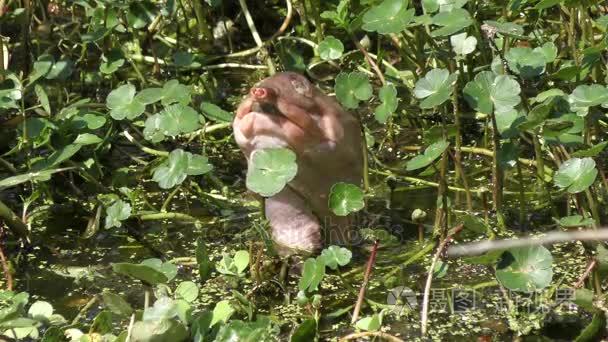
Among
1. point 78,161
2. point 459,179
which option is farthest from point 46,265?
point 459,179

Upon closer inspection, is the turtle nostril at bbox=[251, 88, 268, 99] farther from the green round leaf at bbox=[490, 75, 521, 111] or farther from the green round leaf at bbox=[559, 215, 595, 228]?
the green round leaf at bbox=[559, 215, 595, 228]

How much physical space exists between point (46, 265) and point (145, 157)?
0.71 m

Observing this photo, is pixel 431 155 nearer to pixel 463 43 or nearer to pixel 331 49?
pixel 463 43

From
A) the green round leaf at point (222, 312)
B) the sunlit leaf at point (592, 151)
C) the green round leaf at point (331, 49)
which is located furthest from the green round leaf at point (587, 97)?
the green round leaf at point (222, 312)

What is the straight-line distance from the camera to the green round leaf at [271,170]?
2.73 m

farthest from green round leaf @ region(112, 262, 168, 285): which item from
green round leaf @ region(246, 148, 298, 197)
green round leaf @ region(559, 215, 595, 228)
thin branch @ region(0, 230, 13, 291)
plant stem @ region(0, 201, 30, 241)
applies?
green round leaf @ region(559, 215, 595, 228)

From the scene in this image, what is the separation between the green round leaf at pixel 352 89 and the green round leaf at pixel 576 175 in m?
0.53

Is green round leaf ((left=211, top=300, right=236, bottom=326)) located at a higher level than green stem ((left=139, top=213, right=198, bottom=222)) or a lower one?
higher

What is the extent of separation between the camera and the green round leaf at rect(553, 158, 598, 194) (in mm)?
2711

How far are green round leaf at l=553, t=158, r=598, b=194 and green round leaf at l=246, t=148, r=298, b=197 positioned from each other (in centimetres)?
59

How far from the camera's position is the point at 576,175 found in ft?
9.01

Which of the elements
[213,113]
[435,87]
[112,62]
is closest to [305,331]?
[435,87]

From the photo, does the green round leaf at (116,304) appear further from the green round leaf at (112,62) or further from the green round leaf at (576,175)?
the green round leaf at (112,62)

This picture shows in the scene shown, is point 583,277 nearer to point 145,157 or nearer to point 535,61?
point 535,61
